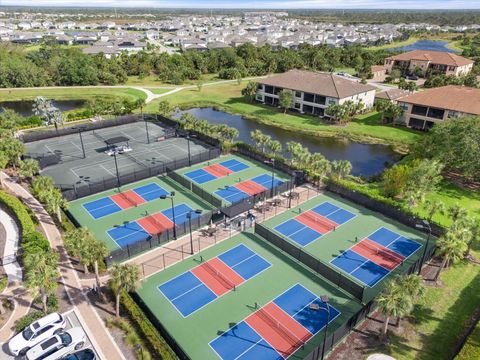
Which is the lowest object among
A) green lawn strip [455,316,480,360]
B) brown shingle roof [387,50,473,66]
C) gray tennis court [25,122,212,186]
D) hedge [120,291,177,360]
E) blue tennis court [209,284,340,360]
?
blue tennis court [209,284,340,360]

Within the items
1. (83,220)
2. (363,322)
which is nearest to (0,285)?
(83,220)

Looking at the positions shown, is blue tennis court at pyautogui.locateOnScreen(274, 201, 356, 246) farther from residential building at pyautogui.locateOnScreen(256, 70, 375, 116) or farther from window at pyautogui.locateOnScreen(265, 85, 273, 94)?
window at pyautogui.locateOnScreen(265, 85, 273, 94)

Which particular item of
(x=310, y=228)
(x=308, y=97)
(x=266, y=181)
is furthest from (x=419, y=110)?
(x=310, y=228)

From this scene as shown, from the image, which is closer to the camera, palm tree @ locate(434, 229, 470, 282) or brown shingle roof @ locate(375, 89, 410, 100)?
palm tree @ locate(434, 229, 470, 282)

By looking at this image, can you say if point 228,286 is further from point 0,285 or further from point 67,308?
point 0,285

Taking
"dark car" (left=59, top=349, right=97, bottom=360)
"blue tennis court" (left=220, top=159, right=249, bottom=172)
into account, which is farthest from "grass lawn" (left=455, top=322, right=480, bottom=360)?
"blue tennis court" (left=220, top=159, right=249, bottom=172)
